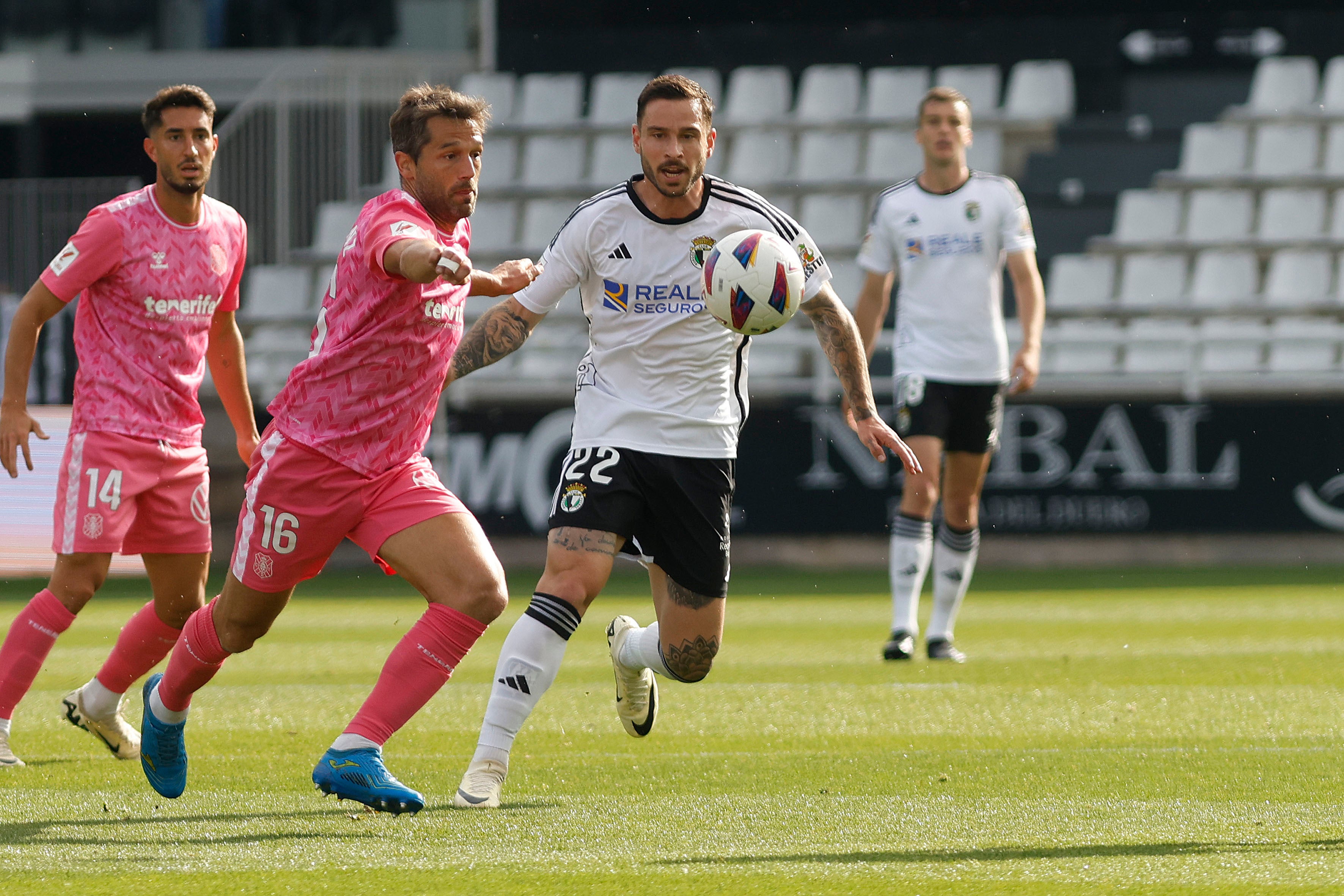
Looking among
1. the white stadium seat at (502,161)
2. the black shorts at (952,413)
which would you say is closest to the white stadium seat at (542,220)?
the white stadium seat at (502,161)

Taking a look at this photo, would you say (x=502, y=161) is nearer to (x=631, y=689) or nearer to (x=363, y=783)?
(x=631, y=689)

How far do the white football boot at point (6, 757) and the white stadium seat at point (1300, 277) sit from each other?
13.0 meters

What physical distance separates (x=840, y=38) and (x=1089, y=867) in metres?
16.3

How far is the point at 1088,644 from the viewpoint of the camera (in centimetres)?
892

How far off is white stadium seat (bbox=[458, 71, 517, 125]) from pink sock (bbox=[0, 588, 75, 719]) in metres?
13.3

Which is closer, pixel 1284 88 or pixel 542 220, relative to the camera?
pixel 542 220

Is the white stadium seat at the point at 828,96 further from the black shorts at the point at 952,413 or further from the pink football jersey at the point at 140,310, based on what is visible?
the pink football jersey at the point at 140,310

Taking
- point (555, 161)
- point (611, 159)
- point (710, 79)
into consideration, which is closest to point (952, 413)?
point (611, 159)

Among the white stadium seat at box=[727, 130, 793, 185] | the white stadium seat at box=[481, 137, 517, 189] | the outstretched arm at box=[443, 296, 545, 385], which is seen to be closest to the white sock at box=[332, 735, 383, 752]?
the outstretched arm at box=[443, 296, 545, 385]

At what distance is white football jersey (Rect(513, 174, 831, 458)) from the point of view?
5125 mm

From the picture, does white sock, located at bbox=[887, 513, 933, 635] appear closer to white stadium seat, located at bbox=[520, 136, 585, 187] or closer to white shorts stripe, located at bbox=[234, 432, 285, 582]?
white shorts stripe, located at bbox=[234, 432, 285, 582]

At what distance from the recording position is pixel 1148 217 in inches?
669

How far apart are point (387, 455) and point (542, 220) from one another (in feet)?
43.3

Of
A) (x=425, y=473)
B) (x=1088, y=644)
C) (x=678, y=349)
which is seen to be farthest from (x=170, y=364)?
(x=1088, y=644)
